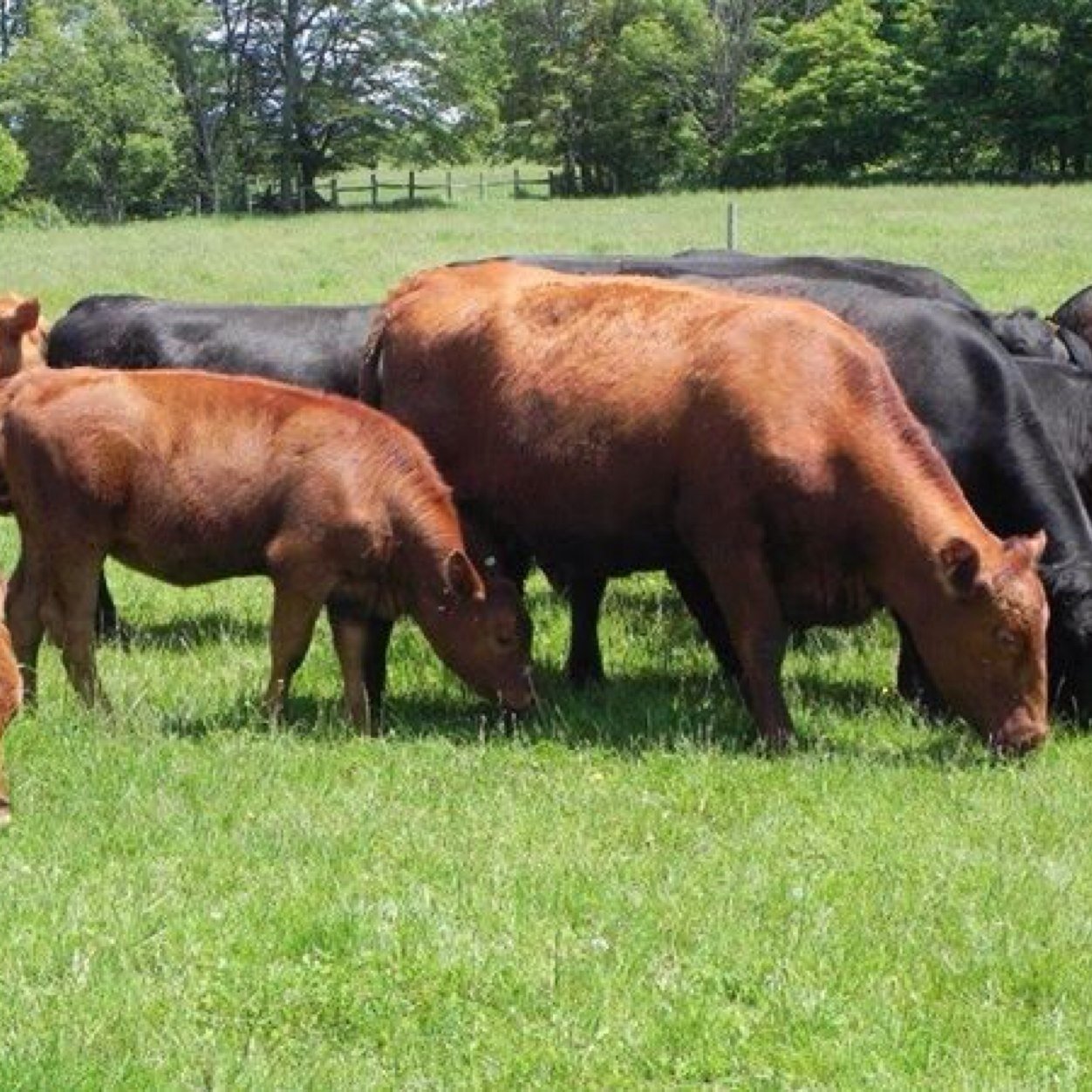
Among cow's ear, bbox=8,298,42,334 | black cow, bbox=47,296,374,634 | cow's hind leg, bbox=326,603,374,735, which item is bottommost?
cow's hind leg, bbox=326,603,374,735

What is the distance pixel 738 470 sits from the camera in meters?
8.51

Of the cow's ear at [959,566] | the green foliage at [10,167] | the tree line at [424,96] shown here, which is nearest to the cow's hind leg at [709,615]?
the cow's ear at [959,566]

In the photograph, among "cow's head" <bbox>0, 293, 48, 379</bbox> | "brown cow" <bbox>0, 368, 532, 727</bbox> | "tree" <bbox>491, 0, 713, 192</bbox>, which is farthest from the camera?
"tree" <bbox>491, 0, 713, 192</bbox>

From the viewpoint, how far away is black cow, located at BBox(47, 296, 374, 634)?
11805mm

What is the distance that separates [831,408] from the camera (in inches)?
335

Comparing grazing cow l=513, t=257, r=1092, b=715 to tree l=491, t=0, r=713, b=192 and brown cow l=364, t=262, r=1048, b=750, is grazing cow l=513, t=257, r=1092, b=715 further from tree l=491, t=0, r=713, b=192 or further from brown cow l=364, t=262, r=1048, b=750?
tree l=491, t=0, r=713, b=192

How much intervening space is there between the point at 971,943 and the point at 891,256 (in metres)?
28.3

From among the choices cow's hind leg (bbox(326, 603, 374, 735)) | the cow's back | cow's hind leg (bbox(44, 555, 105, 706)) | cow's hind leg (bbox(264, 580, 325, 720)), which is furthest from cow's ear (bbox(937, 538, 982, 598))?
cow's hind leg (bbox(44, 555, 105, 706))

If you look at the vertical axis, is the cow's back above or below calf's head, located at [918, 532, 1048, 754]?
above

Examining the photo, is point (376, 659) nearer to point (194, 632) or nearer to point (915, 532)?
point (194, 632)

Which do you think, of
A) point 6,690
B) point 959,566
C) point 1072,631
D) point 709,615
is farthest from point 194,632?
point 1072,631

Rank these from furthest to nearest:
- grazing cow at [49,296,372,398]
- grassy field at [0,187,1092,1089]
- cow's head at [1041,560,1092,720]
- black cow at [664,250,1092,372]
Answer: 1. black cow at [664,250,1092,372]
2. grazing cow at [49,296,372,398]
3. cow's head at [1041,560,1092,720]
4. grassy field at [0,187,1092,1089]

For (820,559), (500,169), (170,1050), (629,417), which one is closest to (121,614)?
(629,417)

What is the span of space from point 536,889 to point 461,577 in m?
2.69
